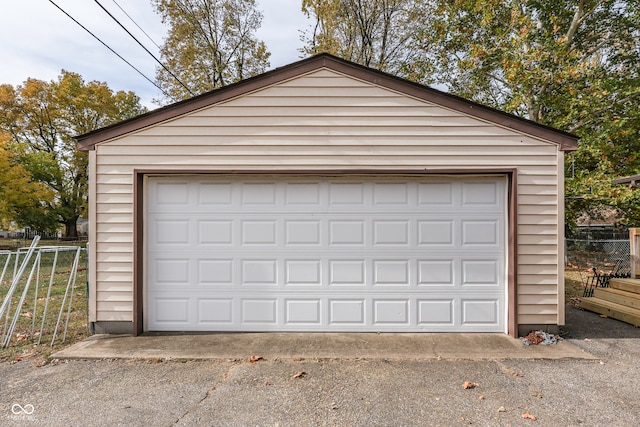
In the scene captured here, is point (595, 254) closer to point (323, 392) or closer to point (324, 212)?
point (324, 212)

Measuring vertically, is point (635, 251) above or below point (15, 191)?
below

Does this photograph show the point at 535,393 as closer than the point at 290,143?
Yes

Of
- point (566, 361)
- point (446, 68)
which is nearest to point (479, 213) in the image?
point (566, 361)

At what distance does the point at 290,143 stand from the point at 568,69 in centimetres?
906

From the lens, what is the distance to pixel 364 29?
49.1 feet

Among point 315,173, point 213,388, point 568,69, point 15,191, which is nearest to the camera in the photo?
point 213,388

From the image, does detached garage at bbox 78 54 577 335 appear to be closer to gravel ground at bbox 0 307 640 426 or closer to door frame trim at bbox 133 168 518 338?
door frame trim at bbox 133 168 518 338

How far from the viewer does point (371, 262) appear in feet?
16.5

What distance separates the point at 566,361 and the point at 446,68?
10909 mm

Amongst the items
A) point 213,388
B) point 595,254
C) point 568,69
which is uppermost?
point 568,69

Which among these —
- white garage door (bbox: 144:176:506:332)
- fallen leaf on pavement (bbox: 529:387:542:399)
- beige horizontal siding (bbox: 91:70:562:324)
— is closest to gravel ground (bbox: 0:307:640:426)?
fallen leaf on pavement (bbox: 529:387:542:399)

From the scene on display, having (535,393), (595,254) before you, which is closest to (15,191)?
(535,393)

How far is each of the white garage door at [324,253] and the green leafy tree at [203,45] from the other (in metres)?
13.1

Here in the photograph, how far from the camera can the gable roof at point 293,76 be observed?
486cm
